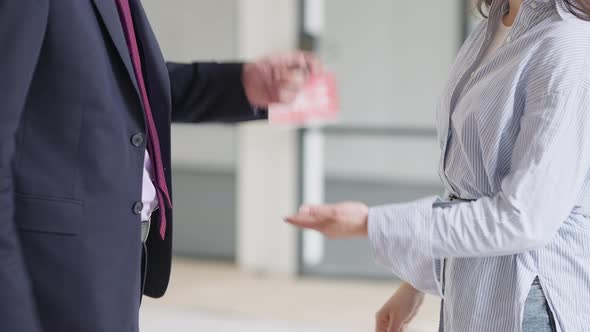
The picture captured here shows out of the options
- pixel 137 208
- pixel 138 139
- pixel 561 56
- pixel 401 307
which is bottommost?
pixel 401 307

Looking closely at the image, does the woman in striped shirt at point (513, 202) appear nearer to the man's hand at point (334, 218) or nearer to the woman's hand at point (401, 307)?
the man's hand at point (334, 218)

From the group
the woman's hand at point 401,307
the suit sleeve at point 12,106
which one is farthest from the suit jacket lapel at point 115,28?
the woman's hand at point 401,307

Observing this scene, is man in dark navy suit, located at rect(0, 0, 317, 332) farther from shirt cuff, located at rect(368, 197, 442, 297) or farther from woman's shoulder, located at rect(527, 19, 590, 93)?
woman's shoulder, located at rect(527, 19, 590, 93)

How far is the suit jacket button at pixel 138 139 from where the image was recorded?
1343 millimetres

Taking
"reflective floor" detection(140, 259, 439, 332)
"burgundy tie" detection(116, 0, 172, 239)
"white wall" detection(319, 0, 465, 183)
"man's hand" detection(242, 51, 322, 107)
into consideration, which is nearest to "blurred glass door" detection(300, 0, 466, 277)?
"white wall" detection(319, 0, 465, 183)

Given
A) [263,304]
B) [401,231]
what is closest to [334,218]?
[401,231]

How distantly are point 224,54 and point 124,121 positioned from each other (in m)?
3.58

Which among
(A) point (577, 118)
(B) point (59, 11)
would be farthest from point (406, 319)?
Answer: (B) point (59, 11)

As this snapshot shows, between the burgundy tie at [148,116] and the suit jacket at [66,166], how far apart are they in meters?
0.05

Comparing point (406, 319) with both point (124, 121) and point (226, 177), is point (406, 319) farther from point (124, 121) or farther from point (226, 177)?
point (226, 177)

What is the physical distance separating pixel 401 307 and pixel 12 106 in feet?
2.65

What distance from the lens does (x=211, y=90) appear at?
1.73 m

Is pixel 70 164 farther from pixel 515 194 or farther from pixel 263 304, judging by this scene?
pixel 263 304

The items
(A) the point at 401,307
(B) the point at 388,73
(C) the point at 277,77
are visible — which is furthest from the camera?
(B) the point at 388,73
